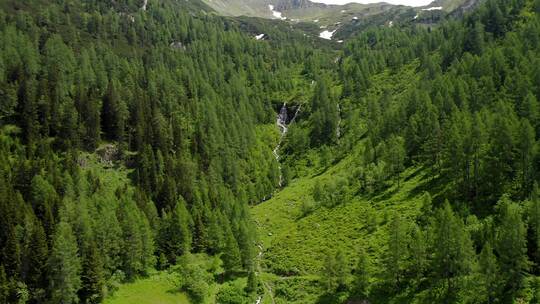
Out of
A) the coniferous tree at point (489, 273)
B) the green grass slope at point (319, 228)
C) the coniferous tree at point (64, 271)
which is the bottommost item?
the green grass slope at point (319, 228)

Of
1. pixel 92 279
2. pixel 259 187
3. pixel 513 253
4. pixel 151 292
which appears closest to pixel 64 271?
pixel 92 279

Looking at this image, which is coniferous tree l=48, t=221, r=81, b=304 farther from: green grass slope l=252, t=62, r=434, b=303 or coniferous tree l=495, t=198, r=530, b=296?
coniferous tree l=495, t=198, r=530, b=296

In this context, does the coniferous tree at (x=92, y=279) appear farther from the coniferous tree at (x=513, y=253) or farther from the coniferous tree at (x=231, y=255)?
the coniferous tree at (x=513, y=253)

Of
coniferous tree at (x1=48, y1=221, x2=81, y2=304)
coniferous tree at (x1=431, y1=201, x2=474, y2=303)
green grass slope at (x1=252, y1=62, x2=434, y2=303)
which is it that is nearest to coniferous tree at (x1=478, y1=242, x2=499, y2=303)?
coniferous tree at (x1=431, y1=201, x2=474, y2=303)

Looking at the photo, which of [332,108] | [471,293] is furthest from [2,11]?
[471,293]

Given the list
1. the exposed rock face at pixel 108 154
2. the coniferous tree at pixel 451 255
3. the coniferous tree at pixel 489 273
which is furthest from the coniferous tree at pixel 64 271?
the coniferous tree at pixel 489 273

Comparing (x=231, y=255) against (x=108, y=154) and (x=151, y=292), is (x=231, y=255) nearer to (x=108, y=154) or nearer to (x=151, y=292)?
(x=151, y=292)

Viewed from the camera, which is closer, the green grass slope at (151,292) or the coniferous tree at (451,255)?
the coniferous tree at (451,255)

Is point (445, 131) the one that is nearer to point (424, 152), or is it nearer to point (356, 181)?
point (424, 152)
